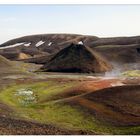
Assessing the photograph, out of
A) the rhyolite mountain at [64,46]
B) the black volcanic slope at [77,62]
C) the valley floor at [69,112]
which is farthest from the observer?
the rhyolite mountain at [64,46]

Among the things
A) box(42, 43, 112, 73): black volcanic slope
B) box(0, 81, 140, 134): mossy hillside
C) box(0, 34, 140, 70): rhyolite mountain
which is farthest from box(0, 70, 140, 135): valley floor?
box(0, 34, 140, 70): rhyolite mountain

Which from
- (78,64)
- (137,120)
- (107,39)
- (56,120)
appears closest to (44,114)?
(56,120)

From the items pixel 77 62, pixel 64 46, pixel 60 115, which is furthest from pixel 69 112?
pixel 64 46

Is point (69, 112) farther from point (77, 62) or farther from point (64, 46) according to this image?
point (64, 46)

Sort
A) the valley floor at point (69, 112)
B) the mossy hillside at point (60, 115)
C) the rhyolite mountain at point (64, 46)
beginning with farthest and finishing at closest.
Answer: the rhyolite mountain at point (64, 46), the mossy hillside at point (60, 115), the valley floor at point (69, 112)

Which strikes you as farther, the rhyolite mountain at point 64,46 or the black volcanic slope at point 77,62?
the rhyolite mountain at point 64,46

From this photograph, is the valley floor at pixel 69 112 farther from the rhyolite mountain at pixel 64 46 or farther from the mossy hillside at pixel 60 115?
the rhyolite mountain at pixel 64 46

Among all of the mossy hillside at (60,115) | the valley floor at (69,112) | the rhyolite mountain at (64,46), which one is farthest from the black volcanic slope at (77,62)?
the mossy hillside at (60,115)

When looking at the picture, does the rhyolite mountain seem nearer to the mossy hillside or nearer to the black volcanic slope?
the black volcanic slope

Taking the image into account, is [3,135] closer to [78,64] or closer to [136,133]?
[136,133]
